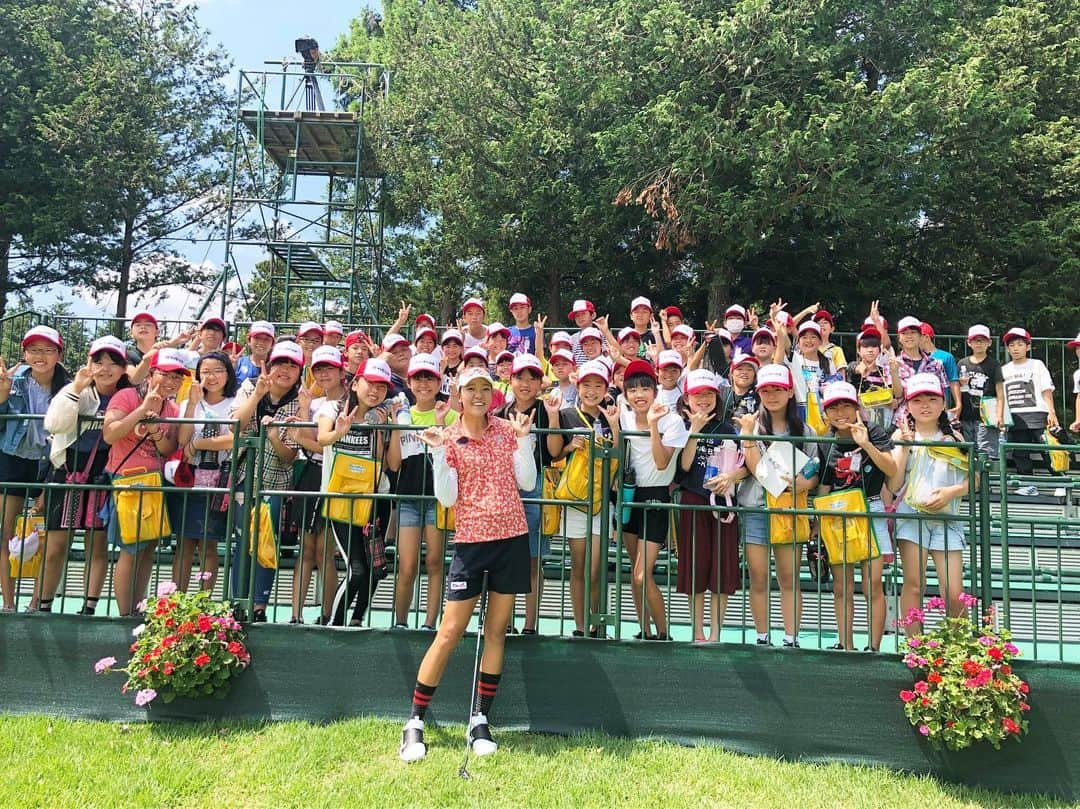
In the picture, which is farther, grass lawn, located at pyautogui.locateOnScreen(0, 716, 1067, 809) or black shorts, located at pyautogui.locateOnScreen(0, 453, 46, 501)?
black shorts, located at pyautogui.locateOnScreen(0, 453, 46, 501)

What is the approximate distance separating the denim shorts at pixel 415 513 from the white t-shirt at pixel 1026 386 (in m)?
6.76

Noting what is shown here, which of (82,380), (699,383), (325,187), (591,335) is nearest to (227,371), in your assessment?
(82,380)

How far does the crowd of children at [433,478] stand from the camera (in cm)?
479

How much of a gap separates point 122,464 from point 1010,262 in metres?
17.9

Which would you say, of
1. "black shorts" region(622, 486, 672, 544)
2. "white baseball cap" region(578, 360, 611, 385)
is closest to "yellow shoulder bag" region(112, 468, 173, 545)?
"white baseball cap" region(578, 360, 611, 385)

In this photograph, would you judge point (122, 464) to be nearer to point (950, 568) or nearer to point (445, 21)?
point (950, 568)

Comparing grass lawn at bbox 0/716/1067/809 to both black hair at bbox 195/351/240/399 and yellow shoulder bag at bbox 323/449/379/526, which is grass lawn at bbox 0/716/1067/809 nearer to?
yellow shoulder bag at bbox 323/449/379/526

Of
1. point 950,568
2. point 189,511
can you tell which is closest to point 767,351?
point 950,568

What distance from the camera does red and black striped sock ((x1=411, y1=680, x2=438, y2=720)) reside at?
14.3 ft

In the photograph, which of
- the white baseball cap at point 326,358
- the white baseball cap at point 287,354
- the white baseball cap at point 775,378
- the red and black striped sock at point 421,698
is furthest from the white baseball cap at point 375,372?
the white baseball cap at point 775,378

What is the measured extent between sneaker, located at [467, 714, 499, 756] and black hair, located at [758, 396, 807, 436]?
245 cm

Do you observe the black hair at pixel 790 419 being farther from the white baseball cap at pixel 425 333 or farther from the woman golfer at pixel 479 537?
the white baseball cap at pixel 425 333

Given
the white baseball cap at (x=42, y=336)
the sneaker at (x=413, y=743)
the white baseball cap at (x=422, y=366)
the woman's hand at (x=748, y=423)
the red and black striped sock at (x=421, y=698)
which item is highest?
the white baseball cap at (x=42, y=336)

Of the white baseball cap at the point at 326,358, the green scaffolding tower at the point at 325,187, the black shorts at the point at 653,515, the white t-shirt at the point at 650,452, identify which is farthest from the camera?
the green scaffolding tower at the point at 325,187
